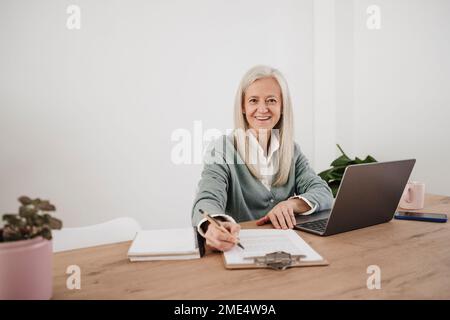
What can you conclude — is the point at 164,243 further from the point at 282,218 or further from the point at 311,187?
the point at 311,187

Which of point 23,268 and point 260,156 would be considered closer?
point 23,268

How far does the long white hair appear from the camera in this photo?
5.55 feet

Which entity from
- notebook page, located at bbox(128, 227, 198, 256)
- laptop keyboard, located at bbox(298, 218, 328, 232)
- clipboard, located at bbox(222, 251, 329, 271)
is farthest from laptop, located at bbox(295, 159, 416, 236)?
notebook page, located at bbox(128, 227, 198, 256)

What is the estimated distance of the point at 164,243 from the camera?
1.01 meters

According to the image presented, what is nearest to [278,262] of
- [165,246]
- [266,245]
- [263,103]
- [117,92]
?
[266,245]

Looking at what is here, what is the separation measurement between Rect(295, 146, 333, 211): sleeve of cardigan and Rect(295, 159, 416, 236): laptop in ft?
0.49

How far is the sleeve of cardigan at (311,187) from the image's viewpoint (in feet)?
4.72

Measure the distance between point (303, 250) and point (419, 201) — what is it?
774mm

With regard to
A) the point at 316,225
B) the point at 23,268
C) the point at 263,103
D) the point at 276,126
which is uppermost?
the point at 263,103

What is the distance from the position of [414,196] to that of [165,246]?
1.02 meters
